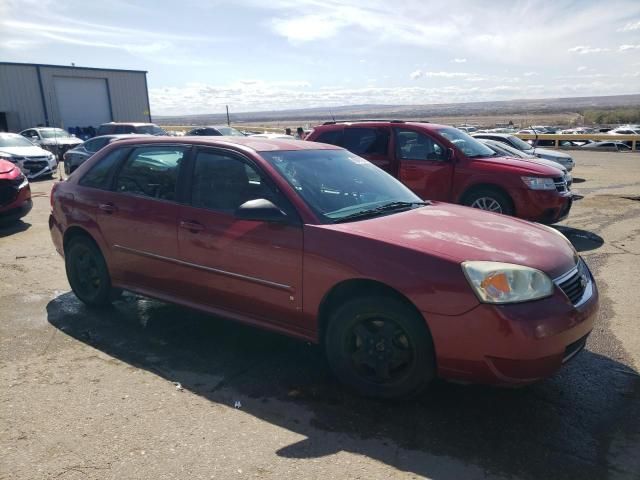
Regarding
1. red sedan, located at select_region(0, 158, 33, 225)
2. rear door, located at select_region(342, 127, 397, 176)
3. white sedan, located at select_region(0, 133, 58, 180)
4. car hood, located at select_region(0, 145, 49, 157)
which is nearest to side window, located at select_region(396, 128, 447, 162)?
rear door, located at select_region(342, 127, 397, 176)

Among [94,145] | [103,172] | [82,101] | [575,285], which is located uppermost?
[82,101]

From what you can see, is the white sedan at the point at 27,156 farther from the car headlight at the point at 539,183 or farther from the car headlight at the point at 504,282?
the car headlight at the point at 504,282

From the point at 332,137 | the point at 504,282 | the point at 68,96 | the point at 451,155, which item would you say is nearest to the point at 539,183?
the point at 451,155

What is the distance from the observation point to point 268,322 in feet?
12.1

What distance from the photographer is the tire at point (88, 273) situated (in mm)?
4816

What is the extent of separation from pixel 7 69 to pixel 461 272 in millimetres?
35539

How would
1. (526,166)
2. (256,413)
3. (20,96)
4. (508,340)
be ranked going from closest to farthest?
(508,340) < (256,413) < (526,166) < (20,96)

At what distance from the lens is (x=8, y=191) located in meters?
8.37

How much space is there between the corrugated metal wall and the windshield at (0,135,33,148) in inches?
691

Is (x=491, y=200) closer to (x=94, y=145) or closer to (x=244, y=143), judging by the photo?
(x=244, y=143)

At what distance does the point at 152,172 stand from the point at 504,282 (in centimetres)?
302

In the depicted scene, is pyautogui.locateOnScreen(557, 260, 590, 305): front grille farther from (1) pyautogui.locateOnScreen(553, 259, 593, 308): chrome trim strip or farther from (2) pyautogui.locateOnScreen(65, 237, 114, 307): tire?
(2) pyautogui.locateOnScreen(65, 237, 114, 307): tire

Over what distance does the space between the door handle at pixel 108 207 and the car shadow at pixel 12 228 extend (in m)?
4.68

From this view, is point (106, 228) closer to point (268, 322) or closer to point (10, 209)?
point (268, 322)
